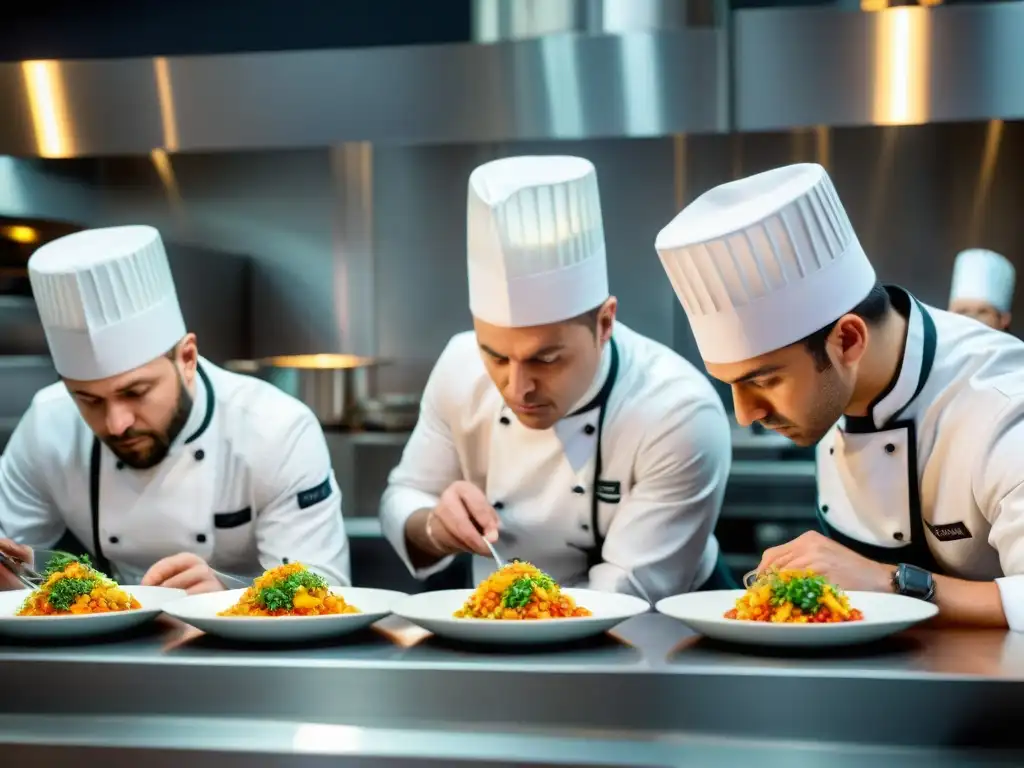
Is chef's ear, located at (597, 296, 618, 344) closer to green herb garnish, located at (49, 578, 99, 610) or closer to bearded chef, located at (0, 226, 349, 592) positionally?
bearded chef, located at (0, 226, 349, 592)

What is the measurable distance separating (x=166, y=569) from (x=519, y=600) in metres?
0.83

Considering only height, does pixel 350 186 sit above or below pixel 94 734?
above

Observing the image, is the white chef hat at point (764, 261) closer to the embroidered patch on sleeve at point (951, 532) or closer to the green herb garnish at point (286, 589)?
the embroidered patch on sleeve at point (951, 532)

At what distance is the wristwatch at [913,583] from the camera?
1779 millimetres

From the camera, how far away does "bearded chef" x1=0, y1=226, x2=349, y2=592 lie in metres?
2.56

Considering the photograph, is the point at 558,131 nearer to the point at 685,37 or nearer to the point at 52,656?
the point at 685,37

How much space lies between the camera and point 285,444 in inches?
107

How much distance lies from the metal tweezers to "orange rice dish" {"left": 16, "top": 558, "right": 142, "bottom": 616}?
1.15 feet

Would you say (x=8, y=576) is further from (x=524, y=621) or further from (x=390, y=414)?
(x=390, y=414)

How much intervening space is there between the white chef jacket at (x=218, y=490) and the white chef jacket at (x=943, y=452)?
3.92 feet

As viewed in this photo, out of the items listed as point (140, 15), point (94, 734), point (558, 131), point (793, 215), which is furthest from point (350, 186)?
point (94, 734)

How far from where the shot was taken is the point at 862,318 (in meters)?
2.01

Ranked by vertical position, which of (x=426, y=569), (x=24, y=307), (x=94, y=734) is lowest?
(x=426, y=569)

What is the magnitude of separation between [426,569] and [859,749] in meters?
1.53
